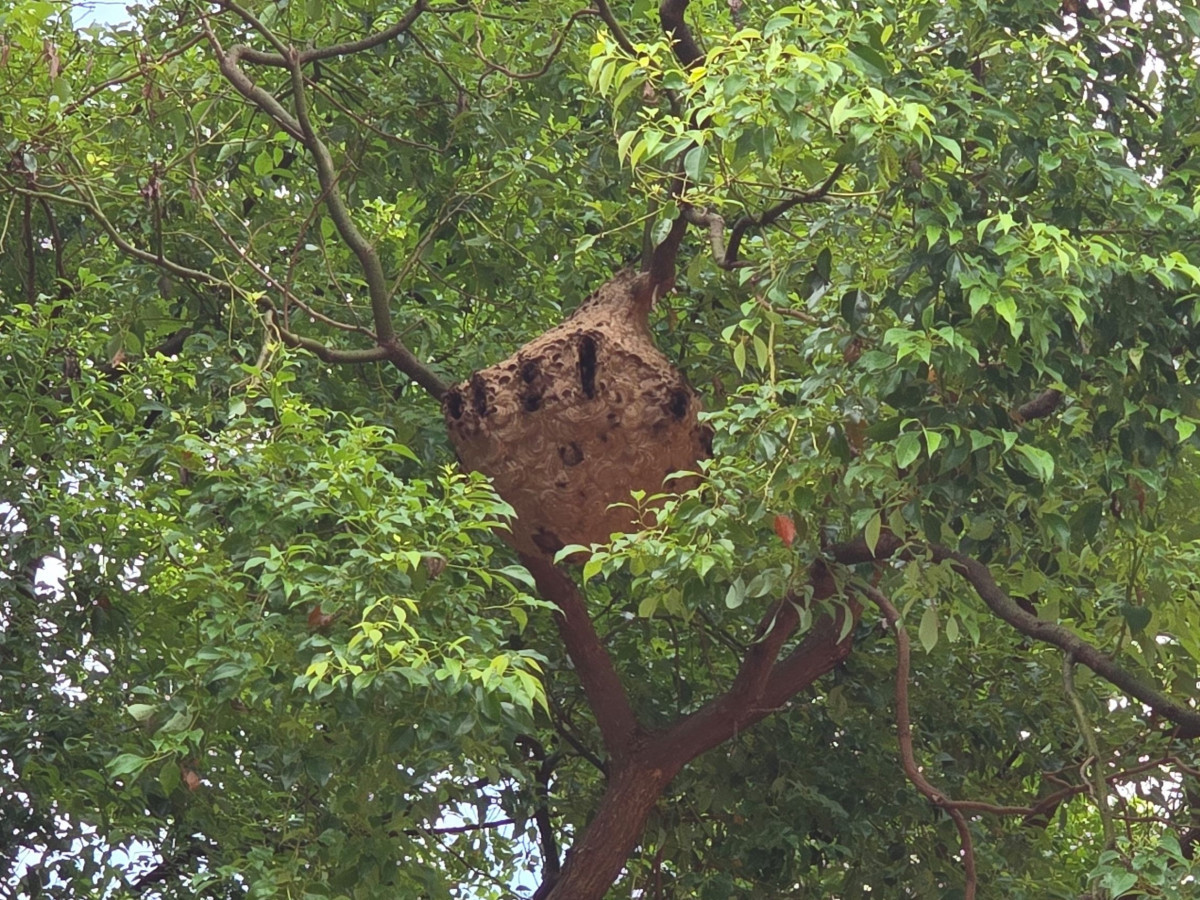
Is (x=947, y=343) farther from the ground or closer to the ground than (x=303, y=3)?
closer to the ground

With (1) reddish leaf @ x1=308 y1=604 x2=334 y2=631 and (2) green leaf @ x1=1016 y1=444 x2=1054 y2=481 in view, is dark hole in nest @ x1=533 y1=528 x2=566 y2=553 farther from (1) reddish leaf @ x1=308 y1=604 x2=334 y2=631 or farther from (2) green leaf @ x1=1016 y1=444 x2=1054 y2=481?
(2) green leaf @ x1=1016 y1=444 x2=1054 y2=481

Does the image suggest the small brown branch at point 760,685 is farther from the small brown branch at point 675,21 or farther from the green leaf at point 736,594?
the small brown branch at point 675,21

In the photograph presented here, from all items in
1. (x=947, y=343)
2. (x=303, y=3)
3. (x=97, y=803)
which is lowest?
(x=97, y=803)

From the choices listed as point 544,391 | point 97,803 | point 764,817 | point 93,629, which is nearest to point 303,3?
point 544,391

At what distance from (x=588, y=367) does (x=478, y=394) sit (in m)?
0.37

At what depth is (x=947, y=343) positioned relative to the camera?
4.27 meters

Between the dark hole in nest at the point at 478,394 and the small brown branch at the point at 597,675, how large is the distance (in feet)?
2.91

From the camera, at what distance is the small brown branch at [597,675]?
613cm

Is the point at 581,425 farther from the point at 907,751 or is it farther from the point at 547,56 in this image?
the point at 547,56

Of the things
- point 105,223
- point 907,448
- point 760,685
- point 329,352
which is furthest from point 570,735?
point 907,448

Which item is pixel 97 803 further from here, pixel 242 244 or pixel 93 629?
pixel 242 244

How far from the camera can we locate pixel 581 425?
528cm

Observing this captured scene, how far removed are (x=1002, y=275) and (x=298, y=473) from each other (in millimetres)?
1921

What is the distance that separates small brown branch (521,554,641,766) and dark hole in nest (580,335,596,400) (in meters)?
1.00
